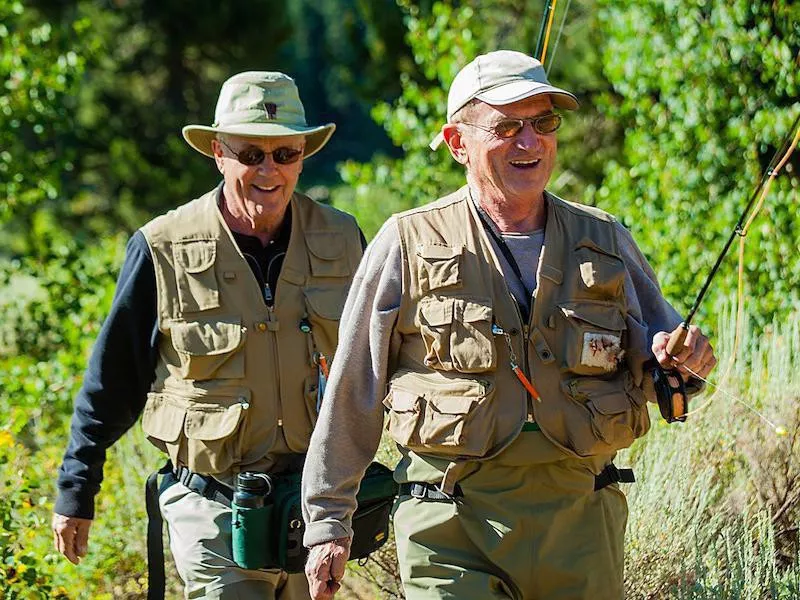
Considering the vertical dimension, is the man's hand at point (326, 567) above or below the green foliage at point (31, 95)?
below

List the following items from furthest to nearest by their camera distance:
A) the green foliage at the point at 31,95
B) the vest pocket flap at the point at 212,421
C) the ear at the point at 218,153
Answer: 1. the green foliage at the point at 31,95
2. the ear at the point at 218,153
3. the vest pocket flap at the point at 212,421

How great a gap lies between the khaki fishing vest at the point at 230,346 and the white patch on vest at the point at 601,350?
1.30 m

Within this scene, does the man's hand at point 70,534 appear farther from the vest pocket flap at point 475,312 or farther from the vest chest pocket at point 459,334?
the vest pocket flap at point 475,312

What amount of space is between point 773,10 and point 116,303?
4.79 metres

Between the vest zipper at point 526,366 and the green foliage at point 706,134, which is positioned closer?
the vest zipper at point 526,366

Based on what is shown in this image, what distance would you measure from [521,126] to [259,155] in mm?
1403

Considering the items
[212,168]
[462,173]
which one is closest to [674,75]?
[462,173]

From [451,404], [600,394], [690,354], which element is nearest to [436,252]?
[451,404]

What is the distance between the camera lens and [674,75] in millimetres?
8195

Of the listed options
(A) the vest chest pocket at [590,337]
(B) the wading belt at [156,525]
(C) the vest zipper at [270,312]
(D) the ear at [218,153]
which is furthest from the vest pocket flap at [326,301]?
(A) the vest chest pocket at [590,337]

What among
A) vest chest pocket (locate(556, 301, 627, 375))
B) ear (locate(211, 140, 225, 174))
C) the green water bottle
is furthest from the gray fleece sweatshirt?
ear (locate(211, 140, 225, 174))

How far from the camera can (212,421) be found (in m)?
4.40

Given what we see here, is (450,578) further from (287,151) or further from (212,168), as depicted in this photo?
(212,168)

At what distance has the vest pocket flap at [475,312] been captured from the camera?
3.45 meters
